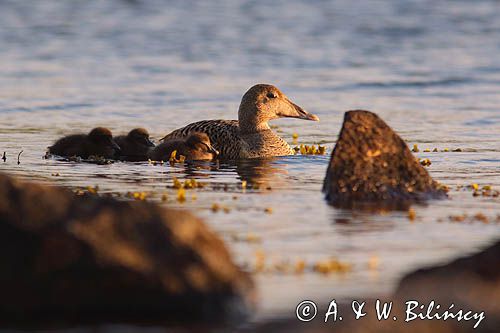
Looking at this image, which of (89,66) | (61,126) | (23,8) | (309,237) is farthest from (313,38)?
(309,237)

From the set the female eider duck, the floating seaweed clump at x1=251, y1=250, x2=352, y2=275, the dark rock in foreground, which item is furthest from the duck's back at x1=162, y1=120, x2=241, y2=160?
the floating seaweed clump at x1=251, y1=250, x2=352, y2=275

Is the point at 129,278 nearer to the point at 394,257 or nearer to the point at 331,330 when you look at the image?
the point at 331,330

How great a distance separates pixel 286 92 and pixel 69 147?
6743 mm

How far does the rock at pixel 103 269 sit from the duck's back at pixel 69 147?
669cm

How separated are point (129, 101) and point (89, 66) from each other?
3.93 m

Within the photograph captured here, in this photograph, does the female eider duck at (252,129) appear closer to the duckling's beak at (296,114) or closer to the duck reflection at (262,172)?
the duckling's beak at (296,114)

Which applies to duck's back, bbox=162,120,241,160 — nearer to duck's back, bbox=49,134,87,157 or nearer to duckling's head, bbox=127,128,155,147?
duckling's head, bbox=127,128,155,147

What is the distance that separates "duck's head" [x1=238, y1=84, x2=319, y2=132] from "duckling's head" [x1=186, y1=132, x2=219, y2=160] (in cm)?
88

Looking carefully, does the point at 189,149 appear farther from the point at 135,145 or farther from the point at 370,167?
the point at 370,167

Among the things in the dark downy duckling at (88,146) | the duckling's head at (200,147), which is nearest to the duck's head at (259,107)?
the duckling's head at (200,147)

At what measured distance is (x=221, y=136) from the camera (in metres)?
13.2

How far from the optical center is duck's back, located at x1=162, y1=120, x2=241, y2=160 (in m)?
13.0

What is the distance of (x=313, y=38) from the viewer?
83.9ft

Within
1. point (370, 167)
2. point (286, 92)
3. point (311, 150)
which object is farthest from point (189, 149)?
point (286, 92)
